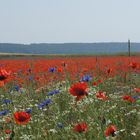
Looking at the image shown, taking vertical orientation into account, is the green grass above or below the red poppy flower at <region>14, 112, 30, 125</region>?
below

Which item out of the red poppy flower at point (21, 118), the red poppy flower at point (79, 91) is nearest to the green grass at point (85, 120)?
the red poppy flower at point (21, 118)

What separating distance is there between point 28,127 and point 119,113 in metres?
0.99

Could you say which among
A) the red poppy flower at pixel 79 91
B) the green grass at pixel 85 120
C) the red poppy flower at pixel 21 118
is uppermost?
the red poppy flower at pixel 79 91

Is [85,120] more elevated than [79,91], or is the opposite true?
[79,91]

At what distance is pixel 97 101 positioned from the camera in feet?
17.5

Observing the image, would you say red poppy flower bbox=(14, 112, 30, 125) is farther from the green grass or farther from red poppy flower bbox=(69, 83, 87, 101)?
red poppy flower bbox=(69, 83, 87, 101)

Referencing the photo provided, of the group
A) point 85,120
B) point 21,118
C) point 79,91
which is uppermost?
point 79,91

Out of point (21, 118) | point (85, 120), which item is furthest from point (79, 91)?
point (85, 120)

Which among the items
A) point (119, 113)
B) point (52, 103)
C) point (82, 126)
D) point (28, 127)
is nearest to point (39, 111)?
point (52, 103)

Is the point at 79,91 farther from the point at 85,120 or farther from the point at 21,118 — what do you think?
the point at 85,120

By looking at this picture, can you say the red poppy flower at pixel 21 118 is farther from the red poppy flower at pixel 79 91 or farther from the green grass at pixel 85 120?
the red poppy flower at pixel 79 91

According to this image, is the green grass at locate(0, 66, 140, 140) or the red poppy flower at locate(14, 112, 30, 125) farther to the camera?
the green grass at locate(0, 66, 140, 140)

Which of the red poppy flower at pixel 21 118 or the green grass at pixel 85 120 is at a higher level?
the red poppy flower at pixel 21 118

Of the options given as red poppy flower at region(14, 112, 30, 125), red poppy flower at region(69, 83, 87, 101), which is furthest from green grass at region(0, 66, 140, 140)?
red poppy flower at region(69, 83, 87, 101)
